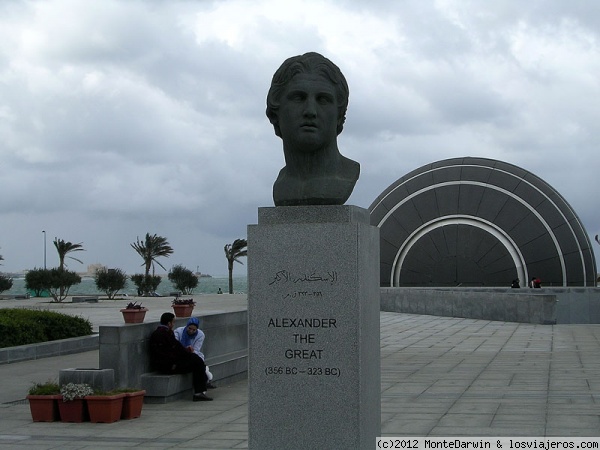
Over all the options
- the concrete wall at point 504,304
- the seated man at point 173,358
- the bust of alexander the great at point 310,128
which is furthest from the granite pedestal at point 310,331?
the concrete wall at point 504,304

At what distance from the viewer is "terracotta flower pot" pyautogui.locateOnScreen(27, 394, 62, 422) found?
10047 millimetres

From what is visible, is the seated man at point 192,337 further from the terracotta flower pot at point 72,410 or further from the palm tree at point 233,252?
the palm tree at point 233,252

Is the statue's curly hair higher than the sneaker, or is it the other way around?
the statue's curly hair

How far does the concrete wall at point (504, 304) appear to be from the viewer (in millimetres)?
26469

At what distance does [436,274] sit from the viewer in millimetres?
39375

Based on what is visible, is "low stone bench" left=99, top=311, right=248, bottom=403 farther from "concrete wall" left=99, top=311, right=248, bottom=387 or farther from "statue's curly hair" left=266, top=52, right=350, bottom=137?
"statue's curly hair" left=266, top=52, right=350, bottom=137

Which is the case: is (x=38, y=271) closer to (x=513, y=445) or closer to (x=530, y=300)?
(x=530, y=300)

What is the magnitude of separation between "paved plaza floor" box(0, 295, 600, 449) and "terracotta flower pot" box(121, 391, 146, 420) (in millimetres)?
171

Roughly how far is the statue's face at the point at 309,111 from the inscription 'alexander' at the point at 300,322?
1.58 metres

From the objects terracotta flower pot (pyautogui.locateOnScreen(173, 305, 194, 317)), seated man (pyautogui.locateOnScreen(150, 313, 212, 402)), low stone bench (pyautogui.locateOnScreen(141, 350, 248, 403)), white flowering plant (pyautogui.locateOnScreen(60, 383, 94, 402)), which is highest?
terracotta flower pot (pyautogui.locateOnScreen(173, 305, 194, 317))

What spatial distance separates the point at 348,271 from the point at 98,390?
4680 mm

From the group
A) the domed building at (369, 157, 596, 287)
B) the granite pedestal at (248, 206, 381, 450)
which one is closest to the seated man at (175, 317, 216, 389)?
the granite pedestal at (248, 206, 381, 450)

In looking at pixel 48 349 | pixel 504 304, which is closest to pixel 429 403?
pixel 48 349

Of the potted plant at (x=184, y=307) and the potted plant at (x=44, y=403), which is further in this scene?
the potted plant at (x=184, y=307)
